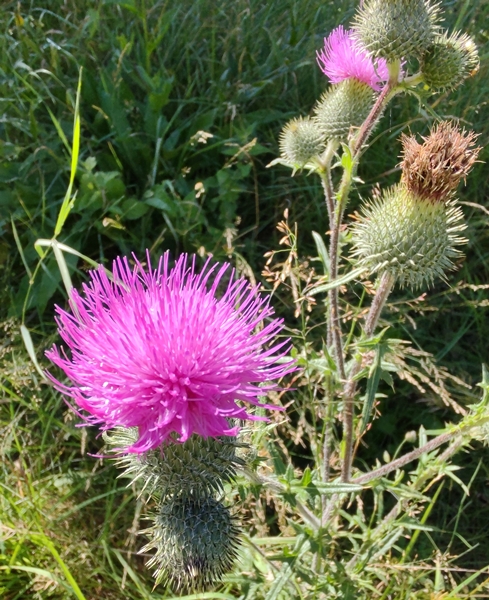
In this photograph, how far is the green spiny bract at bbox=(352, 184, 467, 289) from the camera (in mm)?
2228

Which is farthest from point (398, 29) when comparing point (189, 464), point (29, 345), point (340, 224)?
point (29, 345)

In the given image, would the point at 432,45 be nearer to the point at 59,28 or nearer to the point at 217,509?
→ the point at 217,509

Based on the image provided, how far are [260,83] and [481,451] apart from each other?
111 inches

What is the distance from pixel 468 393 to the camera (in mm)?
3270

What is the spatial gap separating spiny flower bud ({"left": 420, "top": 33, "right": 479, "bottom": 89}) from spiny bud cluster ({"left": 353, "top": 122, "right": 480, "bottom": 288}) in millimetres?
180

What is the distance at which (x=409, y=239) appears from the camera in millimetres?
2230

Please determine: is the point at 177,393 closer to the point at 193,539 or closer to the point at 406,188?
the point at 193,539

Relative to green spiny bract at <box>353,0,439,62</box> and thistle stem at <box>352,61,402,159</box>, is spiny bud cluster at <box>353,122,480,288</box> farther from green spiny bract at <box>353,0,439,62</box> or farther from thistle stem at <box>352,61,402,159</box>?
green spiny bract at <box>353,0,439,62</box>

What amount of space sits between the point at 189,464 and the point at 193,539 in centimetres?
25

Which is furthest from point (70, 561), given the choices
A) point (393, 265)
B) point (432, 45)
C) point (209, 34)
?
point (209, 34)

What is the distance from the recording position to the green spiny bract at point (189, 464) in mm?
1842

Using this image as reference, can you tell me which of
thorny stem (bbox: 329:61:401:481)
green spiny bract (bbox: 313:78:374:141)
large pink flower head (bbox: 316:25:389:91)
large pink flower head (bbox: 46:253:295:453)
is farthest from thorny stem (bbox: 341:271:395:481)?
large pink flower head (bbox: 316:25:389:91)

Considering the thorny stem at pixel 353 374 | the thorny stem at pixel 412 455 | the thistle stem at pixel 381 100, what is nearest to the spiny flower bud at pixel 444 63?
the thistle stem at pixel 381 100

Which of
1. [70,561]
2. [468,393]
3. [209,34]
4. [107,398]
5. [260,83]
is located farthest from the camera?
[209,34]
